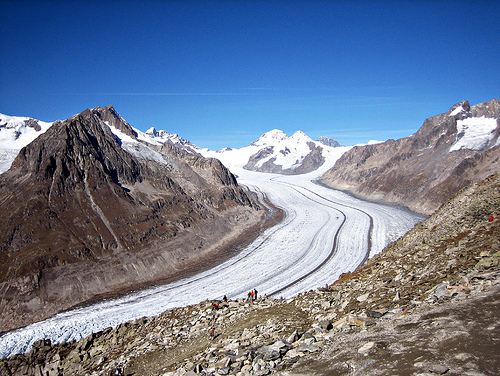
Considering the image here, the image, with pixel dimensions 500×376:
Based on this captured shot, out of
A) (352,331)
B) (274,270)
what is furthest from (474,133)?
(352,331)

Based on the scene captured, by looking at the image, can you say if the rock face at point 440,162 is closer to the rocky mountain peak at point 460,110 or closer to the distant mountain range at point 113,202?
the rocky mountain peak at point 460,110

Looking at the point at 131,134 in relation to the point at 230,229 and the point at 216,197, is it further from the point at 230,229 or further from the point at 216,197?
the point at 230,229

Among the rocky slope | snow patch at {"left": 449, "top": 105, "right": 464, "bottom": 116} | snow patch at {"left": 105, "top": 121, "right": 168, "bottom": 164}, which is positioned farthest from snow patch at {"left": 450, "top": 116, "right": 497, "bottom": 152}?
snow patch at {"left": 105, "top": 121, "right": 168, "bottom": 164}

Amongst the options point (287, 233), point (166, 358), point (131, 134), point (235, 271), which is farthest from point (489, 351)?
point (131, 134)

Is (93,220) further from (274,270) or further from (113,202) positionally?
(274,270)

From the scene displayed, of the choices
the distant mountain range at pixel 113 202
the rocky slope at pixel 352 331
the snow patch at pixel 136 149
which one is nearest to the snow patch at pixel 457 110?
the distant mountain range at pixel 113 202

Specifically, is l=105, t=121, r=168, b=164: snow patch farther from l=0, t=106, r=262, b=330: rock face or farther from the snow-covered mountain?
the snow-covered mountain
